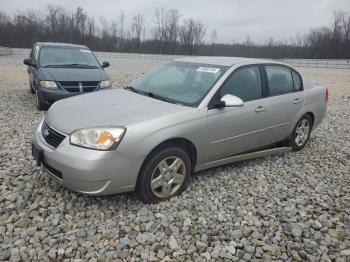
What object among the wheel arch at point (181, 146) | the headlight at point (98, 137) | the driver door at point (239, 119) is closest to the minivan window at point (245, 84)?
the driver door at point (239, 119)

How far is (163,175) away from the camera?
144 inches

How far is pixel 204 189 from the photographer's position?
414 centimetres

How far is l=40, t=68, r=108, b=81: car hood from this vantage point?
7692 millimetres

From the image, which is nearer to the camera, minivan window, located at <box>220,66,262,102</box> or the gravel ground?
the gravel ground

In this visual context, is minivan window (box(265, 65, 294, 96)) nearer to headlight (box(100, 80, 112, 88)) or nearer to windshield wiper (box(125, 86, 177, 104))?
windshield wiper (box(125, 86, 177, 104))

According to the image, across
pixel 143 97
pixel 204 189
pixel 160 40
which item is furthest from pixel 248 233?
pixel 160 40

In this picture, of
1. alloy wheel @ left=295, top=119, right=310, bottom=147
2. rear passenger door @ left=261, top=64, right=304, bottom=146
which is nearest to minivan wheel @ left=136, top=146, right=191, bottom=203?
rear passenger door @ left=261, top=64, right=304, bottom=146

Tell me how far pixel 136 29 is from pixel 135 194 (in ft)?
263

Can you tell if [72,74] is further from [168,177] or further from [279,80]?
[168,177]

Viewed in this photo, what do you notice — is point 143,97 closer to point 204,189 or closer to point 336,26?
point 204,189

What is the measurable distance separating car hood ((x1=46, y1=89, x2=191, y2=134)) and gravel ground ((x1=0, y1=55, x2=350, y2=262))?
84cm

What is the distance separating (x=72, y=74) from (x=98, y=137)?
5.12 meters

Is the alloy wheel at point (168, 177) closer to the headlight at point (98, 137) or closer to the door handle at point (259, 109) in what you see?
the headlight at point (98, 137)

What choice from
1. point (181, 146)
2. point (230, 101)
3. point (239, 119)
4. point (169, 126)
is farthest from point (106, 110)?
point (239, 119)
